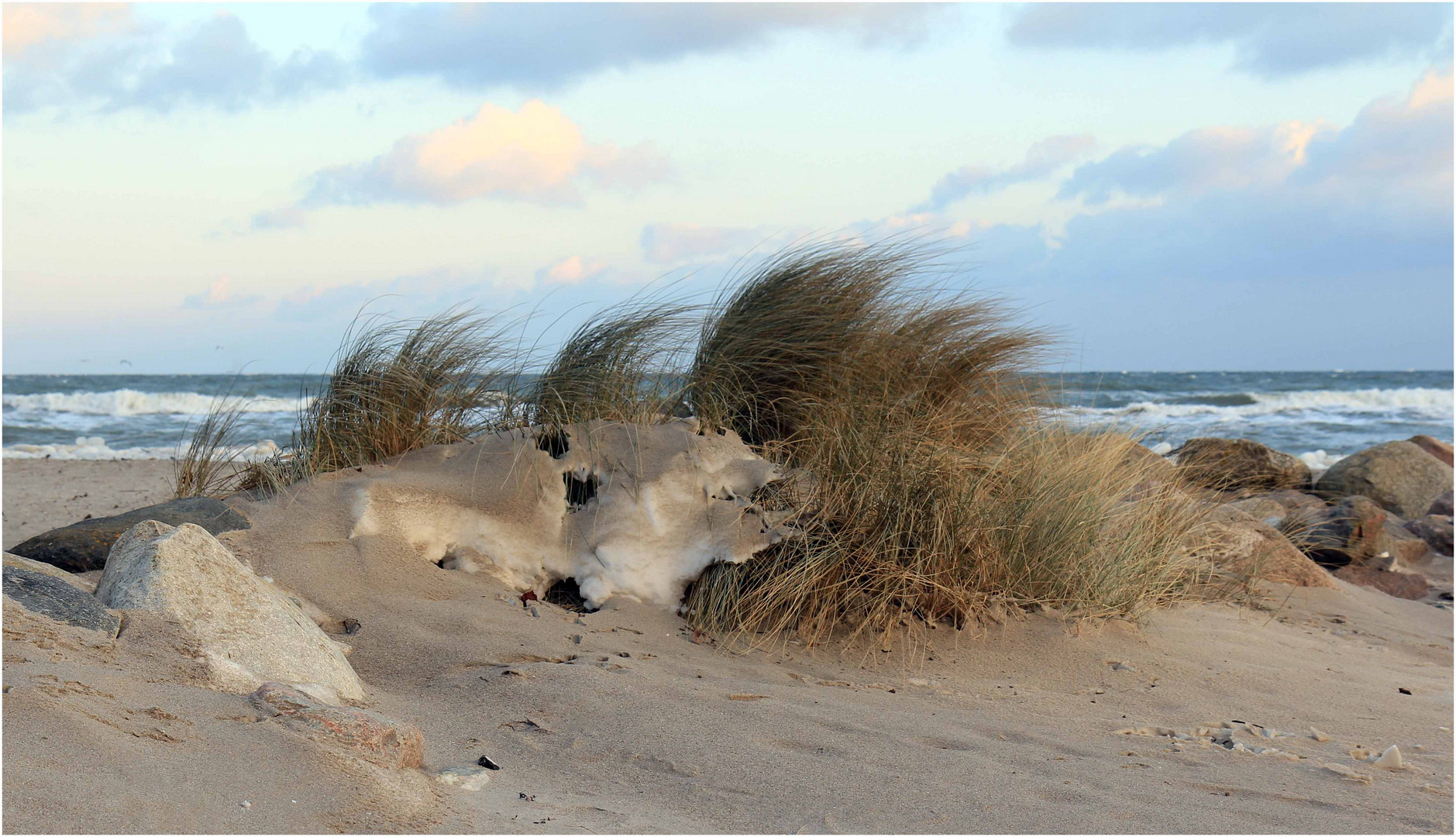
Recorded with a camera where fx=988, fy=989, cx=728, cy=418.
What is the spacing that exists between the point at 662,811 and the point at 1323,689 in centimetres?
309

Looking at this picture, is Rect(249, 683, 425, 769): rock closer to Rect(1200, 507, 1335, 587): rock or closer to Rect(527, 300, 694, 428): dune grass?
Rect(527, 300, 694, 428): dune grass

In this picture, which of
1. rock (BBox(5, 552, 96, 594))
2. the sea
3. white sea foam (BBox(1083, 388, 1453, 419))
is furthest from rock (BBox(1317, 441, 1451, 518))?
white sea foam (BBox(1083, 388, 1453, 419))

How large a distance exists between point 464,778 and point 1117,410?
28.2ft

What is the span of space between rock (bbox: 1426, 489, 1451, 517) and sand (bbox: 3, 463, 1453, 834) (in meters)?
5.25

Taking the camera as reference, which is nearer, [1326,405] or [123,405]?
[123,405]

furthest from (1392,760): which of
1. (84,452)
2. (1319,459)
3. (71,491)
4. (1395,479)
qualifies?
(84,452)

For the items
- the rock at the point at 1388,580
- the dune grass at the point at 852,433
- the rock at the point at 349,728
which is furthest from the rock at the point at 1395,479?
the rock at the point at 349,728

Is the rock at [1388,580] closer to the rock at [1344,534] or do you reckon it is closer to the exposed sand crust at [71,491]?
the rock at [1344,534]

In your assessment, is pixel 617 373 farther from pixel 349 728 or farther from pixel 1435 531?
pixel 1435 531

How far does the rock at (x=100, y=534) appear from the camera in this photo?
4121 mm

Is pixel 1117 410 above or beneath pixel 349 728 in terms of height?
above

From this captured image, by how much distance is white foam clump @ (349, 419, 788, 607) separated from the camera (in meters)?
4.29

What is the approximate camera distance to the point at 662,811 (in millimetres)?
2434

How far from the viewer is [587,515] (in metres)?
4.46
